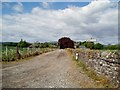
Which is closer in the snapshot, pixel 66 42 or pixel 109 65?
pixel 109 65

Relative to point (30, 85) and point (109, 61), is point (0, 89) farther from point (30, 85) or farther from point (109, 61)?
point (109, 61)

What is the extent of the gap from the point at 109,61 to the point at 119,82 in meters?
1.36

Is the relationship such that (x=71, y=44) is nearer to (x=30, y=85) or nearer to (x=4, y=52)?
(x=4, y=52)

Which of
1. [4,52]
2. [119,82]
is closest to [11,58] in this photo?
[4,52]

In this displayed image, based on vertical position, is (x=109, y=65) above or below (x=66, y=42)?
below

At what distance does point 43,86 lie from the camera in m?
8.62

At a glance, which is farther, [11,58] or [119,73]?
[11,58]

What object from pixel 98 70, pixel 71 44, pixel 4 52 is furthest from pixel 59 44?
pixel 98 70

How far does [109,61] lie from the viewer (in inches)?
338

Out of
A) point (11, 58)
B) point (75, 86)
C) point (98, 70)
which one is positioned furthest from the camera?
point (11, 58)

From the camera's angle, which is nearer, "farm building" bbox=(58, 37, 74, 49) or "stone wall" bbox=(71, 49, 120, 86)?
"stone wall" bbox=(71, 49, 120, 86)

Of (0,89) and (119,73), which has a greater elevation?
(119,73)

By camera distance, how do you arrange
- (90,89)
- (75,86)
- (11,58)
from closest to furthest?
(90,89), (75,86), (11,58)

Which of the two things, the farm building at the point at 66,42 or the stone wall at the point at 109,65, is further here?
the farm building at the point at 66,42
